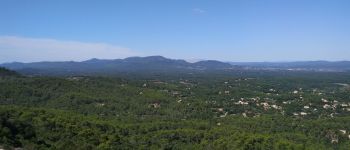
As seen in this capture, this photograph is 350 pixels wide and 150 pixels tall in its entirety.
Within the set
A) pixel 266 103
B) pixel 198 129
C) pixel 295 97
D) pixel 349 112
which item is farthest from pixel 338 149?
pixel 295 97

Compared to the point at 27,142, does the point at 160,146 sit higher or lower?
lower

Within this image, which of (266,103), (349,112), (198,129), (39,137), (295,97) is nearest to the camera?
(39,137)

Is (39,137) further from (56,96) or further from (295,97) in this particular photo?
(295,97)

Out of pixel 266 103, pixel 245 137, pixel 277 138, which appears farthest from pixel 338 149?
pixel 266 103

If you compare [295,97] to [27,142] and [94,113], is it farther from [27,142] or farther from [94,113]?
[27,142]

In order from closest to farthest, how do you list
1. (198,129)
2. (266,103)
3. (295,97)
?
(198,129) → (266,103) → (295,97)

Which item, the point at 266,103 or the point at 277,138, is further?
the point at 266,103
